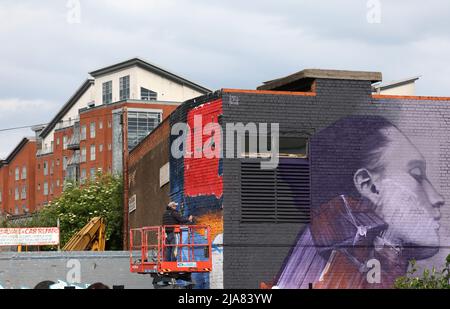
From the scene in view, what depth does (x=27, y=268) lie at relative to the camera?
32.6 metres

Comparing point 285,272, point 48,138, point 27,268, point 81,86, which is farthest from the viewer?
point 48,138

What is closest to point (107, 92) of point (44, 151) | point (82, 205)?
point (44, 151)

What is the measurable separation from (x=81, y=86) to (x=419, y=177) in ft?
315

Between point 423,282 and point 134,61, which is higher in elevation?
point 134,61

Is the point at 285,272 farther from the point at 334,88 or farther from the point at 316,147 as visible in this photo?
the point at 334,88

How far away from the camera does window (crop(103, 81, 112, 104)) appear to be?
11244 cm

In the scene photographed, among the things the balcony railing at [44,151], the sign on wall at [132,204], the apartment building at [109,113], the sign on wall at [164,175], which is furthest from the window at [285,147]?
the balcony railing at [44,151]

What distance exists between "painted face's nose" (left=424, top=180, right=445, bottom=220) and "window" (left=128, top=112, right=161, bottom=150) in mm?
73568

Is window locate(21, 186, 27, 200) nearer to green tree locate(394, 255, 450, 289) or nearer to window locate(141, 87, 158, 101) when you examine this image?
window locate(141, 87, 158, 101)

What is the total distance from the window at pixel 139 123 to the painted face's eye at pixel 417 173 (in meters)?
73.4

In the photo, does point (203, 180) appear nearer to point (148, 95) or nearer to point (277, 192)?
point (277, 192)

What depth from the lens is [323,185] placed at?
A: 28938mm
